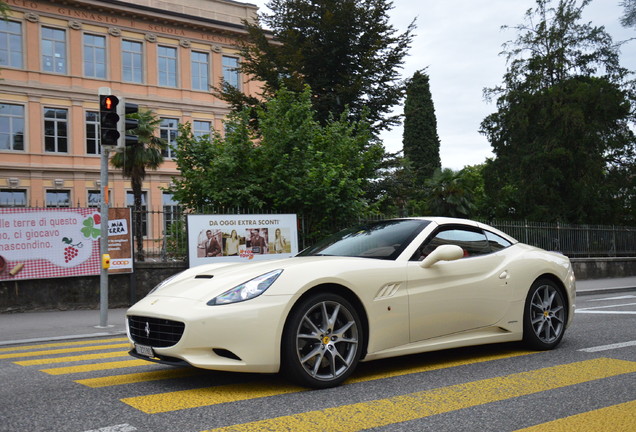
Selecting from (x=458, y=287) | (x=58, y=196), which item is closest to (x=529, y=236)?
(x=458, y=287)

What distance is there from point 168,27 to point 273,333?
42.5 metres

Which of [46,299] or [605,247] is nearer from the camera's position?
[46,299]

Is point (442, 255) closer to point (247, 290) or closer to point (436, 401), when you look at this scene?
point (436, 401)

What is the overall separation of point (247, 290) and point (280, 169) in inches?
496

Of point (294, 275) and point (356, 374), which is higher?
point (294, 275)

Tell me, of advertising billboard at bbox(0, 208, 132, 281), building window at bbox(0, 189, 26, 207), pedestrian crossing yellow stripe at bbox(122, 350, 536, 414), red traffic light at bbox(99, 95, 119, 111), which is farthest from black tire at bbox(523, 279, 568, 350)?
building window at bbox(0, 189, 26, 207)

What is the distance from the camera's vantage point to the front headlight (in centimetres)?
505

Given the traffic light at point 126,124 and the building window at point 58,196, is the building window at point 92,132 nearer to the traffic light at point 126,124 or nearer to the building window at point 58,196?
the building window at point 58,196

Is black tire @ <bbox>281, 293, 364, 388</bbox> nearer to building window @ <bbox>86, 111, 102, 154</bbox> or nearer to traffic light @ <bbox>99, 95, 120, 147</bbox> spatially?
traffic light @ <bbox>99, 95, 120, 147</bbox>

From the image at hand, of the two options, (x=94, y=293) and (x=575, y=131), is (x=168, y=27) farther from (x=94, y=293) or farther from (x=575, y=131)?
(x=94, y=293)

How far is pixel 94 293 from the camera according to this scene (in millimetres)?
15180

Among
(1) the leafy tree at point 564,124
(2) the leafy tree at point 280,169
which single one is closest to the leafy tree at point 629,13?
(1) the leafy tree at point 564,124

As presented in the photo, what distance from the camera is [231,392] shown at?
5.05 metres

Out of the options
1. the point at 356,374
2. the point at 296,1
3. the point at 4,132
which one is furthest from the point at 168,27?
the point at 356,374
